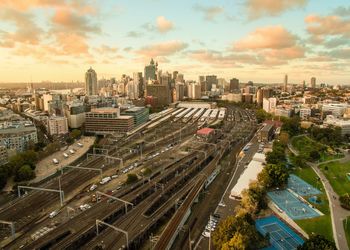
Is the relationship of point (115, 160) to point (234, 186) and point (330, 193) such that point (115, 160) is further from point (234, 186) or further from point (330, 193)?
point (330, 193)

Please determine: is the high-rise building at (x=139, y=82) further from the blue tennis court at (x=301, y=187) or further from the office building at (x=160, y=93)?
the blue tennis court at (x=301, y=187)

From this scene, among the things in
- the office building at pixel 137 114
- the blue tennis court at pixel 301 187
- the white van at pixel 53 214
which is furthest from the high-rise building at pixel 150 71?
the white van at pixel 53 214

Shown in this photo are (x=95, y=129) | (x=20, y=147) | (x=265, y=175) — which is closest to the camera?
(x=265, y=175)

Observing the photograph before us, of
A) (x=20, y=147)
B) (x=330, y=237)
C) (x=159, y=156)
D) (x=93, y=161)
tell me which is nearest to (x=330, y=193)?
(x=330, y=237)

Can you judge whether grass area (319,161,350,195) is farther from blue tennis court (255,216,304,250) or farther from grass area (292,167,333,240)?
blue tennis court (255,216,304,250)

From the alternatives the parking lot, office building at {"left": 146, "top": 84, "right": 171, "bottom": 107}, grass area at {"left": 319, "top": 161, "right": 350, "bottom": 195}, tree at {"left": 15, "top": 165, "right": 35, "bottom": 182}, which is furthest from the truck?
office building at {"left": 146, "top": 84, "right": 171, "bottom": 107}

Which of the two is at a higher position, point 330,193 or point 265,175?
point 265,175
